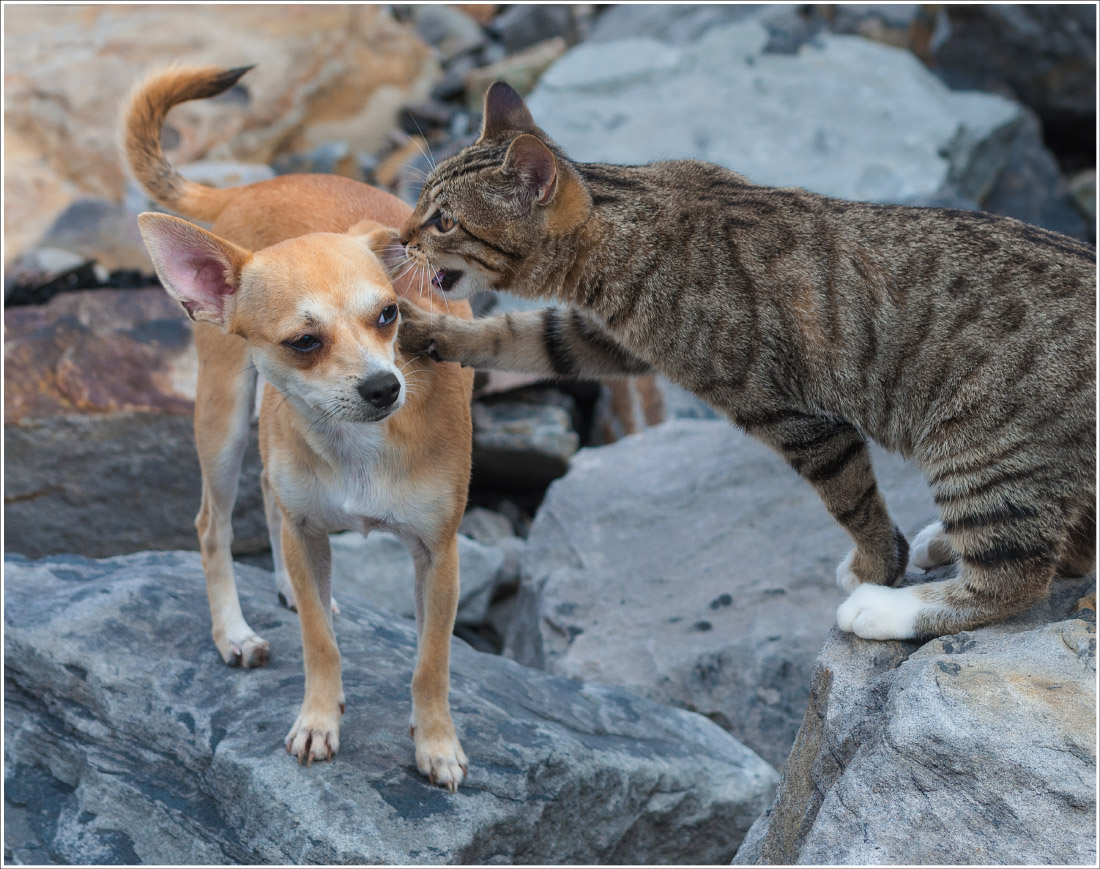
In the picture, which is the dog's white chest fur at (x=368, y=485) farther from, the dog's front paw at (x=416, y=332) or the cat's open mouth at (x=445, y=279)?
the cat's open mouth at (x=445, y=279)

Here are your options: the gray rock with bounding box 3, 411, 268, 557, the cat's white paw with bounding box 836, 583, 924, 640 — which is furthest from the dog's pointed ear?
the gray rock with bounding box 3, 411, 268, 557

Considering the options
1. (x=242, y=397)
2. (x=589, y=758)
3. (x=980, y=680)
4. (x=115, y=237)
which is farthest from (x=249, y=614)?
(x=115, y=237)

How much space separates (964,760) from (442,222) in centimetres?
264

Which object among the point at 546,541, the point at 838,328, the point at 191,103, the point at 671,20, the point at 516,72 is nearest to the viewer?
the point at 838,328

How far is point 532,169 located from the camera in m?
3.97

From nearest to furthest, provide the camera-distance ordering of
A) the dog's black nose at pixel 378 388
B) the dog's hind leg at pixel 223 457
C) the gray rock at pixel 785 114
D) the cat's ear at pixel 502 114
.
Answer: the dog's black nose at pixel 378 388
the cat's ear at pixel 502 114
the dog's hind leg at pixel 223 457
the gray rock at pixel 785 114

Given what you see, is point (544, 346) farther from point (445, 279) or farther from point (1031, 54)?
point (1031, 54)

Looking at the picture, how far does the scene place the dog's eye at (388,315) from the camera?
11.8ft

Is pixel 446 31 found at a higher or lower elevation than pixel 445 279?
lower

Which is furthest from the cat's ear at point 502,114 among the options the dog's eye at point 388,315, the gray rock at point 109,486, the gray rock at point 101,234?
the gray rock at point 101,234

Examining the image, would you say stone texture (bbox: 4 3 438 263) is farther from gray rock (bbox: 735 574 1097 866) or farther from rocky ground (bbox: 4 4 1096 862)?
gray rock (bbox: 735 574 1097 866)

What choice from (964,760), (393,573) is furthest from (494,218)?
(393,573)

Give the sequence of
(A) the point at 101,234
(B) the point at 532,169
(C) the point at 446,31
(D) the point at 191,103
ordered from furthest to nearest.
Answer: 1. (C) the point at 446,31
2. (D) the point at 191,103
3. (A) the point at 101,234
4. (B) the point at 532,169

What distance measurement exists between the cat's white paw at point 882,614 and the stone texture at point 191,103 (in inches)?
304
